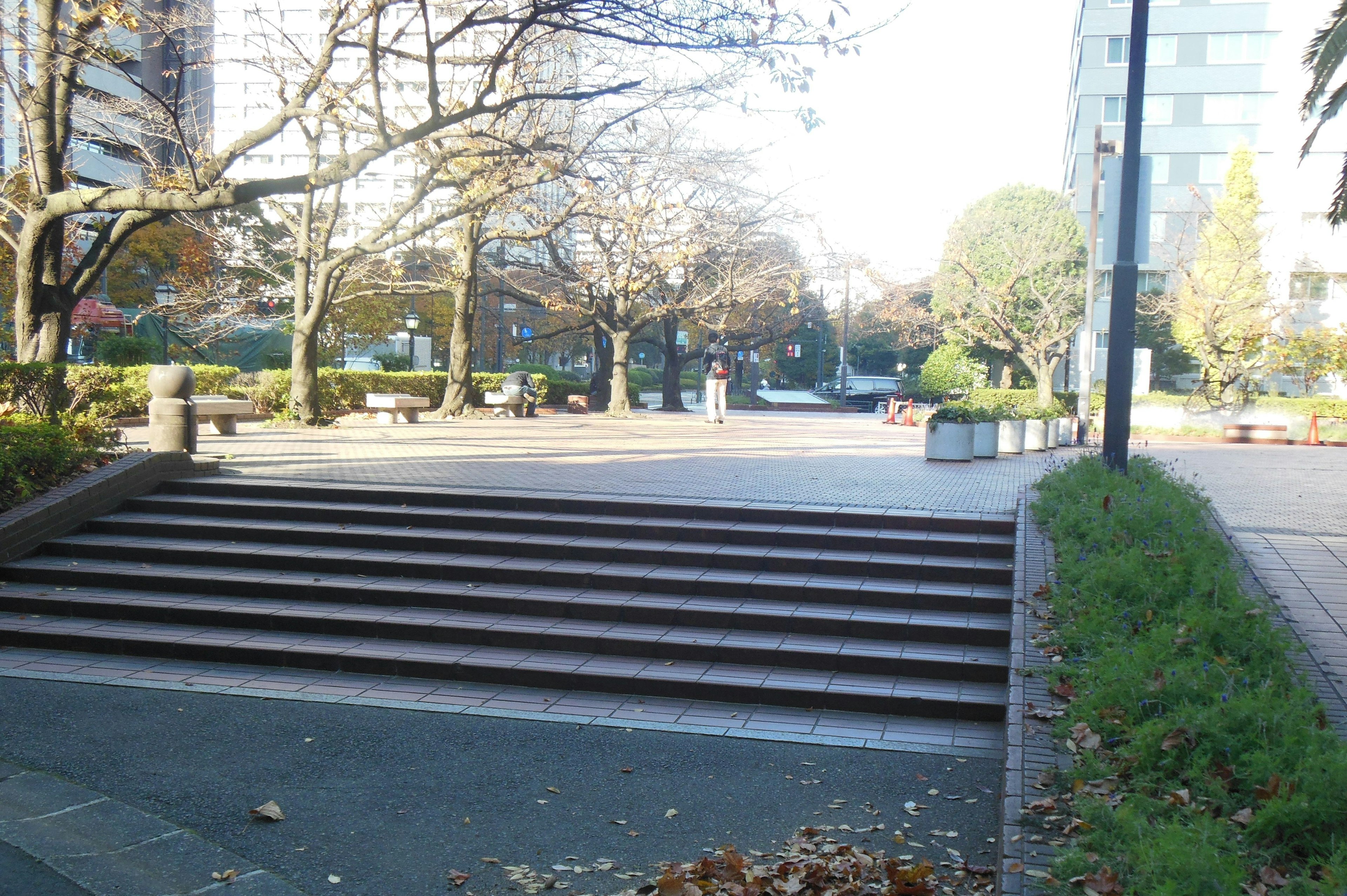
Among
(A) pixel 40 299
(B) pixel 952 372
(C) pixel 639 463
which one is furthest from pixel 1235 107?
(A) pixel 40 299

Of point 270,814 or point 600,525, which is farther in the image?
point 600,525

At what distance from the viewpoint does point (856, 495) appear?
10633 millimetres

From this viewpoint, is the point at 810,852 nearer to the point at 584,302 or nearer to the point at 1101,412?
the point at 584,302

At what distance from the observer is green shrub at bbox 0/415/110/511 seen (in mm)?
9406

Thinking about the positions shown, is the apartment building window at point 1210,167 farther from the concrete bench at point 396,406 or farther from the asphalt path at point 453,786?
the asphalt path at point 453,786

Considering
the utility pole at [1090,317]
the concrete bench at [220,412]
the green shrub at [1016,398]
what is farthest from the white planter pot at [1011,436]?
the concrete bench at [220,412]

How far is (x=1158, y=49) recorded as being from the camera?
48812 mm

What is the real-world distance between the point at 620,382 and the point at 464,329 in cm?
585

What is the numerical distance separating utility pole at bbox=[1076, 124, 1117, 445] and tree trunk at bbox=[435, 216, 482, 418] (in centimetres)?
1264

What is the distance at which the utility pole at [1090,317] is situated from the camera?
72.5 feet

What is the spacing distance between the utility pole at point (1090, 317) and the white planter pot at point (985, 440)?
6.35 m

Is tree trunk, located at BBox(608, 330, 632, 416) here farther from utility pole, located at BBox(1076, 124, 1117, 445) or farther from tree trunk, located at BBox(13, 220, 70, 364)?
tree trunk, located at BBox(13, 220, 70, 364)

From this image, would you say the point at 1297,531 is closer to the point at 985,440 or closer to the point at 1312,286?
the point at 985,440

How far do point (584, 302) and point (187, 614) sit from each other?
66.4 ft
